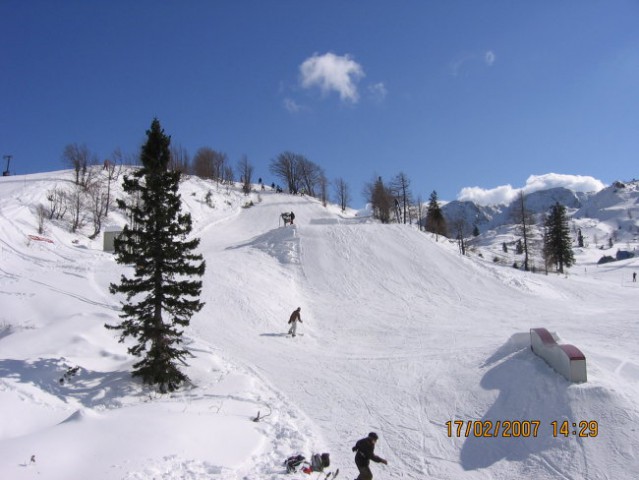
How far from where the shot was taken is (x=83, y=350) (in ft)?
45.3

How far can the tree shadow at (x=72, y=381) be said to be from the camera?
1123cm

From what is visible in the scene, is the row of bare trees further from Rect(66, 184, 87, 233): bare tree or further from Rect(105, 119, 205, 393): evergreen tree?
Rect(105, 119, 205, 393): evergreen tree

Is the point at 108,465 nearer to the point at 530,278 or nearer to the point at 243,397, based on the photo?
the point at 243,397

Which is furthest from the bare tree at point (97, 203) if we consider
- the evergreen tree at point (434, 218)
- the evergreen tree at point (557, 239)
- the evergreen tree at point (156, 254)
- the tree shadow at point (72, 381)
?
the evergreen tree at point (557, 239)

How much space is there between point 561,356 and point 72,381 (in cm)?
1343

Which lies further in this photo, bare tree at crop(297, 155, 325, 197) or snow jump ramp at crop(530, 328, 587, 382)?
bare tree at crop(297, 155, 325, 197)

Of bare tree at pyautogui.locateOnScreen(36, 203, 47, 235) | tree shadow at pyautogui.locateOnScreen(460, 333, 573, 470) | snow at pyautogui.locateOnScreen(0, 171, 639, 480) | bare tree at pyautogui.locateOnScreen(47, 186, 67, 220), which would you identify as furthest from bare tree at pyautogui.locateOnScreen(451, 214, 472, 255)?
bare tree at pyautogui.locateOnScreen(47, 186, 67, 220)

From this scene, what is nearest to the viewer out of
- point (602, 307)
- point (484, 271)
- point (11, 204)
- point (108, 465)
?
point (108, 465)

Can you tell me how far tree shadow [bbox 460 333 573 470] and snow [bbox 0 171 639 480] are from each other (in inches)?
1.7

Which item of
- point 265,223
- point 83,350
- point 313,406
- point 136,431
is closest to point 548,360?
point 313,406

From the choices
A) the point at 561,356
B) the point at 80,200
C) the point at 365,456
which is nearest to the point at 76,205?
the point at 80,200

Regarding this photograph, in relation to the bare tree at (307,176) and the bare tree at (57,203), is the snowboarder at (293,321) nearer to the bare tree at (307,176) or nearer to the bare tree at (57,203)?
the bare tree at (57,203)

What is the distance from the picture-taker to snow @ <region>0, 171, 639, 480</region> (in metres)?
8.50

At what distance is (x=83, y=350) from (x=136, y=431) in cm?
657
